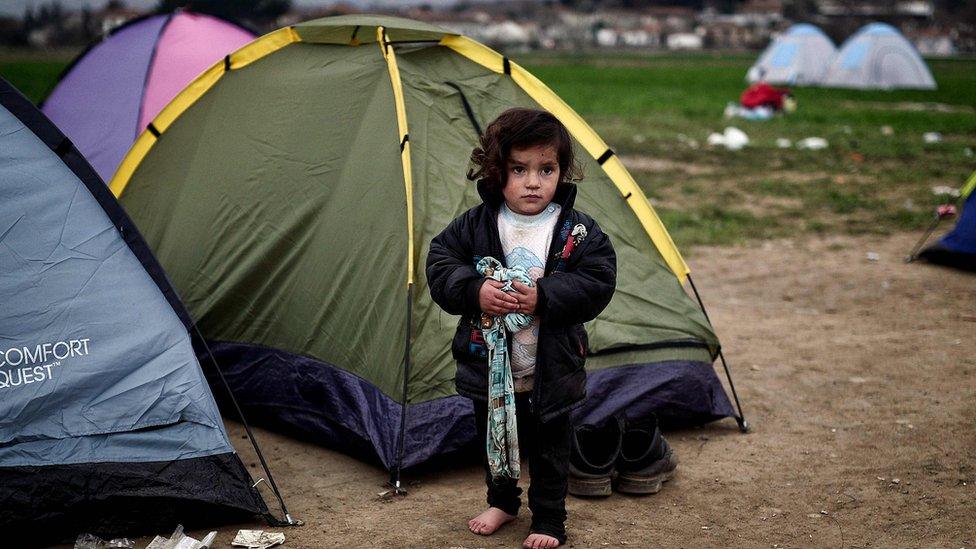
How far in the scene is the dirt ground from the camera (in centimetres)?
402

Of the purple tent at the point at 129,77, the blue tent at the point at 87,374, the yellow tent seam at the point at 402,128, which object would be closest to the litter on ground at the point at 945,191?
the purple tent at the point at 129,77

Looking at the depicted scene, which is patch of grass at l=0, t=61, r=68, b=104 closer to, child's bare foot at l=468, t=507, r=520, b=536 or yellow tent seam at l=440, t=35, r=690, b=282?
yellow tent seam at l=440, t=35, r=690, b=282

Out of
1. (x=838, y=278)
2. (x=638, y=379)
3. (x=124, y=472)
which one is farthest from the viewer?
(x=838, y=278)

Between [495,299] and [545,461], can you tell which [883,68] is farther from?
[495,299]

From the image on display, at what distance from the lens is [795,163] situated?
46.6 ft

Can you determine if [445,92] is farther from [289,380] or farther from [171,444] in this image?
[171,444]

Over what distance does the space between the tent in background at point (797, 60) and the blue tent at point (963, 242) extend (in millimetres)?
24926

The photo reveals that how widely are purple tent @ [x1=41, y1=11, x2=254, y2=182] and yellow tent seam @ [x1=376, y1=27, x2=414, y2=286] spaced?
142 inches

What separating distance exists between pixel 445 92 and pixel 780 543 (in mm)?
2650

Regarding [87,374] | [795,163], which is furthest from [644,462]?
[795,163]

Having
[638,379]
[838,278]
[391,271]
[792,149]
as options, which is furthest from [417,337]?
[792,149]

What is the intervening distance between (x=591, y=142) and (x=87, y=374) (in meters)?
2.70

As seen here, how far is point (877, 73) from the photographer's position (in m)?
31.1

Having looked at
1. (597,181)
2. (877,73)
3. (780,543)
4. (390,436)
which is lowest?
(877,73)
